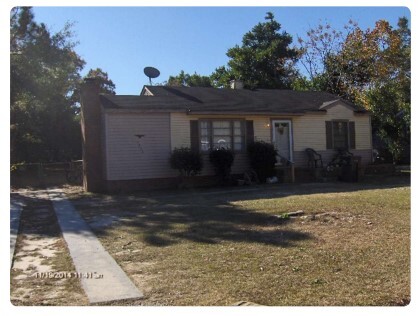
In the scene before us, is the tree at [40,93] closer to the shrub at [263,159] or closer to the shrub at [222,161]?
the shrub at [222,161]

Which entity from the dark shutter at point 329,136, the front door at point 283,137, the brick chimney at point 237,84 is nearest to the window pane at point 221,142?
the front door at point 283,137

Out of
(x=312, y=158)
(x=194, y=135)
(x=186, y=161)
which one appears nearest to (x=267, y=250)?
(x=186, y=161)

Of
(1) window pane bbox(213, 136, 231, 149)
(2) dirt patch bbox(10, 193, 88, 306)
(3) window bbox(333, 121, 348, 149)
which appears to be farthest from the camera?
(3) window bbox(333, 121, 348, 149)

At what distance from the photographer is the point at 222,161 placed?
1411cm

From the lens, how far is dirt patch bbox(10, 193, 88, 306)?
12.6 ft

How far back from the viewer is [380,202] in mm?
8461

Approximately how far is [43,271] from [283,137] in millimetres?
12209

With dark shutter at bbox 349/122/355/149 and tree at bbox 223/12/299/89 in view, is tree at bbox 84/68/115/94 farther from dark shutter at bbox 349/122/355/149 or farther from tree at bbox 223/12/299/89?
dark shutter at bbox 349/122/355/149

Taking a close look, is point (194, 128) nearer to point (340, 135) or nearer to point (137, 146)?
point (137, 146)

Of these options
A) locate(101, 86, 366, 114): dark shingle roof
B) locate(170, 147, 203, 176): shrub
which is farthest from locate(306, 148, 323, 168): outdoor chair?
locate(170, 147, 203, 176): shrub

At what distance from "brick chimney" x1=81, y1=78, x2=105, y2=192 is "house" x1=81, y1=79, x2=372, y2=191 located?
3 cm

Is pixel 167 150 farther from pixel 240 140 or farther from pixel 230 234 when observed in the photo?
pixel 230 234

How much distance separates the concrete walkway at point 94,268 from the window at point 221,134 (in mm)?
7451

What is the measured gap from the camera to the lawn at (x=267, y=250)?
3.87 metres
